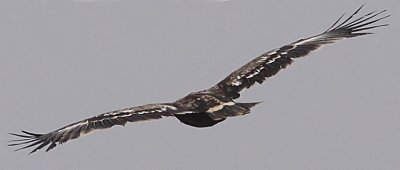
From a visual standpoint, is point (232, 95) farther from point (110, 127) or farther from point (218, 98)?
point (110, 127)

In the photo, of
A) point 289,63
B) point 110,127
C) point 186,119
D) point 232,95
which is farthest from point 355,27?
point 110,127

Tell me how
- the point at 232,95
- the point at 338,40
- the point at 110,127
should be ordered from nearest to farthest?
the point at 110,127 → the point at 232,95 → the point at 338,40

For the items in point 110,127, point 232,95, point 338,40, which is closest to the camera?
point 110,127

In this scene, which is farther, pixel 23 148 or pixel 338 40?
pixel 338 40
